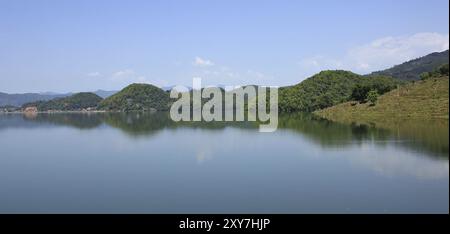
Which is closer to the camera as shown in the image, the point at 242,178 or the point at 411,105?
the point at 242,178

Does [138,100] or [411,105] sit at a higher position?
[138,100]

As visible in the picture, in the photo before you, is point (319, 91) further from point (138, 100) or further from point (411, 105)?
point (138, 100)

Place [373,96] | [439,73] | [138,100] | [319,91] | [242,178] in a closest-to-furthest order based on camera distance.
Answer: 1. [242,178]
2. [439,73]
3. [373,96]
4. [319,91]
5. [138,100]

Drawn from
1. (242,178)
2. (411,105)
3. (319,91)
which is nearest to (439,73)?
(411,105)

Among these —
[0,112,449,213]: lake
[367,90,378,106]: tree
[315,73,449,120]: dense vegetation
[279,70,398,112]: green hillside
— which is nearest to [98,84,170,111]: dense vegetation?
[279,70,398,112]: green hillside

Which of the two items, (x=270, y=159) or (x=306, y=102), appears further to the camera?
(x=306, y=102)

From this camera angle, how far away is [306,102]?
103500 millimetres

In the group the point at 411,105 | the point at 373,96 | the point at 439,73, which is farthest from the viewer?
the point at 373,96

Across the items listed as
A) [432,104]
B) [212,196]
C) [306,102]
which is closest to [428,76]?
[432,104]

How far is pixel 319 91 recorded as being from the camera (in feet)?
348

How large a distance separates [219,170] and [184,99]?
5244 inches

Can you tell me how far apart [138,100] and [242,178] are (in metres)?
Result: 173
